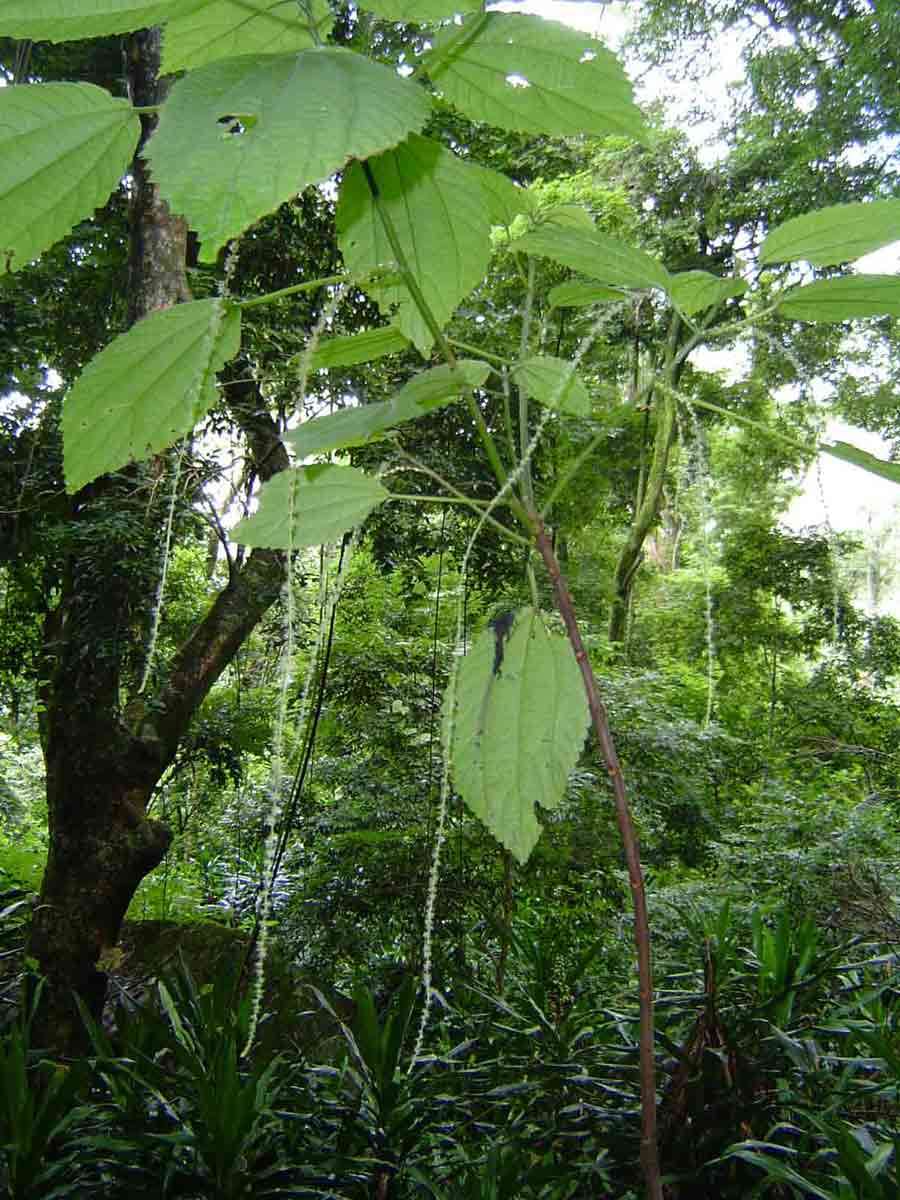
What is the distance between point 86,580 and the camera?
2314 millimetres

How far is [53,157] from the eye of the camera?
0.22m

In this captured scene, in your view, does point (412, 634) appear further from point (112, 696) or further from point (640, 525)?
point (640, 525)

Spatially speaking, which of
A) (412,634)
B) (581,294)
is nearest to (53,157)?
(581,294)

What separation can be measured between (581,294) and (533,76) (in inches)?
5.6

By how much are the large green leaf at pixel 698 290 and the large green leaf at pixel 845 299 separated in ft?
0.07

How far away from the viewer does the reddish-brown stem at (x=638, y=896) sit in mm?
333

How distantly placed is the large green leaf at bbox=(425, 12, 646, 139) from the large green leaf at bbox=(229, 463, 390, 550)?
15 centimetres

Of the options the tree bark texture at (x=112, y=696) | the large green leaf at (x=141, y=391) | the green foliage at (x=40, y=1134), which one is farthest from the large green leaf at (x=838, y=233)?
the tree bark texture at (x=112, y=696)

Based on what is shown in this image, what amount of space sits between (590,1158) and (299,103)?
153 centimetres

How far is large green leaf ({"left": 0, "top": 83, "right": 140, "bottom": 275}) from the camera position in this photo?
215mm

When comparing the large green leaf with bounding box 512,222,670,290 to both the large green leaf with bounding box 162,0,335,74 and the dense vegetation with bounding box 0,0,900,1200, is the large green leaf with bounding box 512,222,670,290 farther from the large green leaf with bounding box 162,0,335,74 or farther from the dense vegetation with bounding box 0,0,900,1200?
the large green leaf with bounding box 162,0,335,74

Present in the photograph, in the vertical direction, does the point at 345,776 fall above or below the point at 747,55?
below

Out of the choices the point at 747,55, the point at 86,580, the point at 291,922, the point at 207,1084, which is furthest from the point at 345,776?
the point at 747,55

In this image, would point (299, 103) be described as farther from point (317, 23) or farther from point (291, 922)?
point (291, 922)
